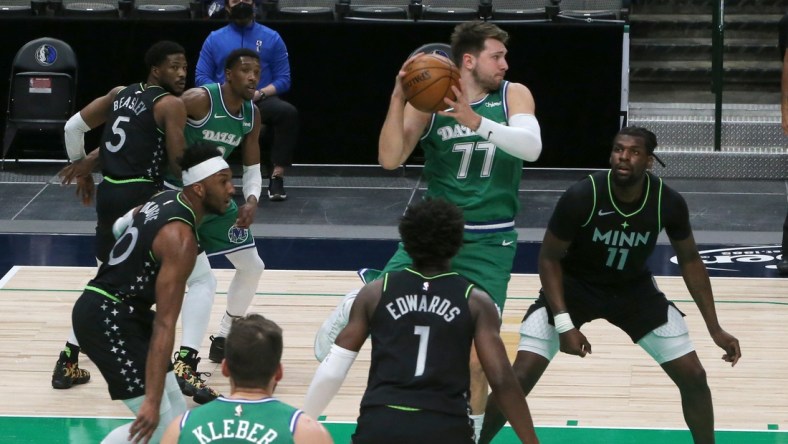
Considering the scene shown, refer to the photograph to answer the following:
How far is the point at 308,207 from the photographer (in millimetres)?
11844

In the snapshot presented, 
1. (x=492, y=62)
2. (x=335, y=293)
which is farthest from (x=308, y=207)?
(x=492, y=62)

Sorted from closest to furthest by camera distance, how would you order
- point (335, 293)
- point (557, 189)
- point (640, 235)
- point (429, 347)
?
point (429, 347)
point (640, 235)
point (335, 293)
point (557, 189)

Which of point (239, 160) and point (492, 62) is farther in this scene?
point (239, 160)

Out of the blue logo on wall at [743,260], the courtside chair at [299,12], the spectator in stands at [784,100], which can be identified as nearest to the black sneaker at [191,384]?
the blue logo on wall at [743,260]

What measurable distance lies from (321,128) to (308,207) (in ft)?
5.16

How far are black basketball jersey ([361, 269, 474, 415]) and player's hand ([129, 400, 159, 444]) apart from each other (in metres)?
0.93

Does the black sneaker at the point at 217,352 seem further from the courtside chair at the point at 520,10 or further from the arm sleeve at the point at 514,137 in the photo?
the courtside chair at the point at 520,10

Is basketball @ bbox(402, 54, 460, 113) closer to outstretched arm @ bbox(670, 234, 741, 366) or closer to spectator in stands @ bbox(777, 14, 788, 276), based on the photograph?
outstretched arm @ bbox(670, 234, 741, 366)

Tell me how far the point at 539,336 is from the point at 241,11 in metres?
6.53

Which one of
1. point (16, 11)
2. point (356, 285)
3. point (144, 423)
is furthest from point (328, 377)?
point (16, 11)

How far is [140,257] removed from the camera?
5.42 m

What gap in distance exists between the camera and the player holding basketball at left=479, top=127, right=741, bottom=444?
5.68 m

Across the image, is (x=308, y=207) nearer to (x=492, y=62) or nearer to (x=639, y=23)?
(x=639, y=23)

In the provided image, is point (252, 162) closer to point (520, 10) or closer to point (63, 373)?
point (63, 373)
